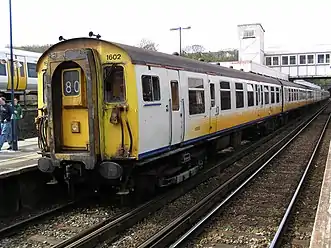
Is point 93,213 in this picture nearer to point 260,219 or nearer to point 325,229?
point 260,219

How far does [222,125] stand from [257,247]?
245 inches

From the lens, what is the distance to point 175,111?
29.2ft

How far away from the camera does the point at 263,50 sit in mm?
55812

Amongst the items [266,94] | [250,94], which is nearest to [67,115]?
[250,94]

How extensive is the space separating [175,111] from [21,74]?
1410 cm

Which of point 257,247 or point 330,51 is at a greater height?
point 330,51

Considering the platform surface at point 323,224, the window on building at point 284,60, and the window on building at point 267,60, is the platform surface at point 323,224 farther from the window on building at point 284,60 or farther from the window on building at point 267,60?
the window on building at point 267,60

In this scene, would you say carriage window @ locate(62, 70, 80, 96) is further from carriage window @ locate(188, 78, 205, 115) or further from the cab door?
carriage window @ locate(188, 78, 205, 115)

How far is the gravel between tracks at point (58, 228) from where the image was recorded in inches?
266

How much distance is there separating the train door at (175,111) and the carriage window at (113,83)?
4.54 feet

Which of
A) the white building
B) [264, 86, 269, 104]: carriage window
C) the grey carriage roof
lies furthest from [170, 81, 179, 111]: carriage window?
the white building

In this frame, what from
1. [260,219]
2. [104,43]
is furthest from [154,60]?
[260,219]

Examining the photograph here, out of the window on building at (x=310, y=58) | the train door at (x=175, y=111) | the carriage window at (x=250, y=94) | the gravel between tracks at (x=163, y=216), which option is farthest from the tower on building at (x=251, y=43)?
the train door at (x=175, y=111)

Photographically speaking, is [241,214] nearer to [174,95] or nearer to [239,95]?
[174,95]
